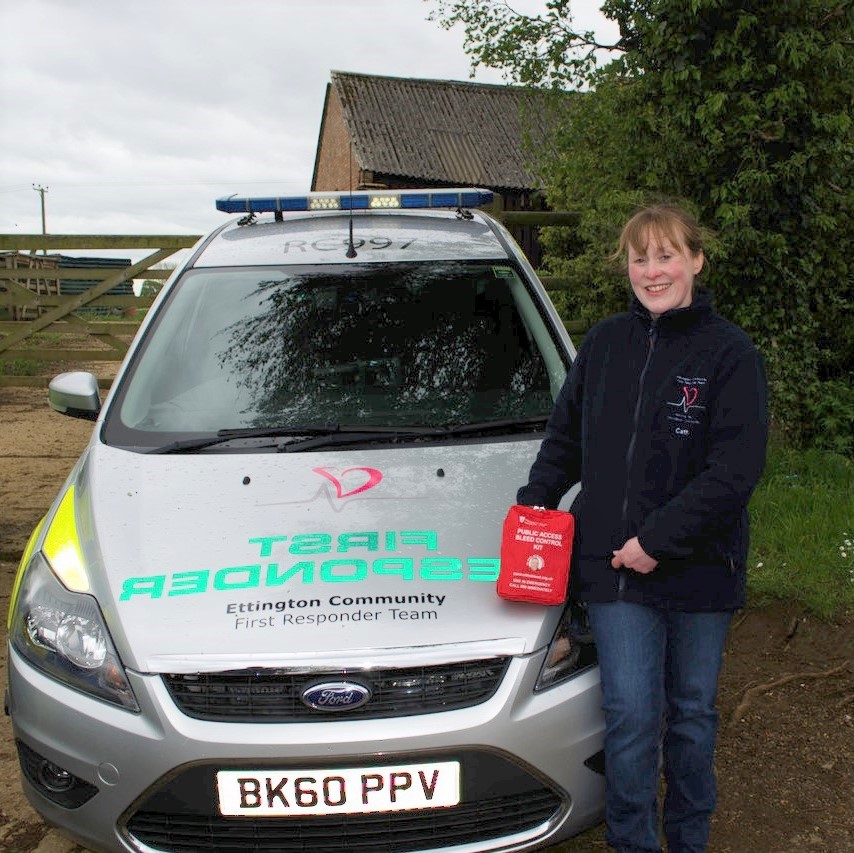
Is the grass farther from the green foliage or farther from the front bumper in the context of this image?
the green foliage

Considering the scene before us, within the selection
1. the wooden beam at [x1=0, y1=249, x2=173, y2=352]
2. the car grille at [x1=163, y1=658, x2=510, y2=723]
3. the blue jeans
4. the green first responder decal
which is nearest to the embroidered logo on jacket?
the blue jeans

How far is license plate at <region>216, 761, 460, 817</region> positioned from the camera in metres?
1.93

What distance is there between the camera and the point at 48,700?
2.08 meters

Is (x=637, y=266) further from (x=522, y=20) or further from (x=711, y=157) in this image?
(x=522, y=20)

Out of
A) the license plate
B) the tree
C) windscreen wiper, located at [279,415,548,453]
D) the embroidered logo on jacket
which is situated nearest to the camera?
the license plate

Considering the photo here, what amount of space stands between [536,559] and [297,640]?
549 mm

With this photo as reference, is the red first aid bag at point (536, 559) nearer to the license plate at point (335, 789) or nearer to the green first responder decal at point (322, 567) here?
the green first responder decal at point (322, 567)

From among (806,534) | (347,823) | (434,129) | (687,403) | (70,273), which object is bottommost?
(347,823)

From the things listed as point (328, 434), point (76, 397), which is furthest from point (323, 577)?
point (76, 397)

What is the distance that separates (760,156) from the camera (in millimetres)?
4910

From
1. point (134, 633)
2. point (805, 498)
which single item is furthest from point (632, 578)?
point (805, 498)

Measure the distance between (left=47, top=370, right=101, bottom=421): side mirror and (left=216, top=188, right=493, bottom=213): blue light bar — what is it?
113cm

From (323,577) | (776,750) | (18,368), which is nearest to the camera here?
(323,577)

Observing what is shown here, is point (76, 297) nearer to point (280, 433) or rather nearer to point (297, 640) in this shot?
point (280, 433)
